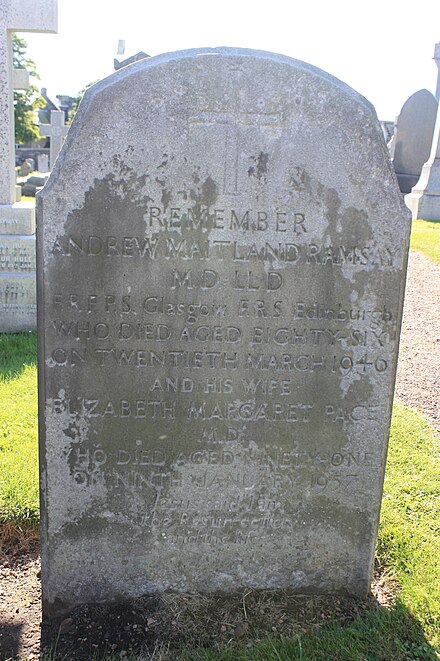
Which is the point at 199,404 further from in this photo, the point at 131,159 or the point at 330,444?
the point at 131,159

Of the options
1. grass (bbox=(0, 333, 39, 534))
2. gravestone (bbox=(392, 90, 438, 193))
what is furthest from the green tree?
grass (bbox=(0, 333, 39, 534))

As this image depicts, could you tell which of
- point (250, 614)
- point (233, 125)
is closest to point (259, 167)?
point (233, 125)

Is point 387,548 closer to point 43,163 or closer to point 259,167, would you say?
point 259,167

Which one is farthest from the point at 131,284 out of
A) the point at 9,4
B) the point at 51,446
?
the point at 9,4

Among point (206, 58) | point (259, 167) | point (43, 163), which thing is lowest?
point (259, 167)

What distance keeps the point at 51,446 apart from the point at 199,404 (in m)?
0.68

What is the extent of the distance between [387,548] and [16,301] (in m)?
5.13

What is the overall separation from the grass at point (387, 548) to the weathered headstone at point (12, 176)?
6.01 feet

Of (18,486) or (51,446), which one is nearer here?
(51,446)

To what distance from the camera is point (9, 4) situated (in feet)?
20.9

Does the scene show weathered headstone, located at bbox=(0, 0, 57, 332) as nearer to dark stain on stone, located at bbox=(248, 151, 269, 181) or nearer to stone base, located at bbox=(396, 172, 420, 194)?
dark stain on stone, located at bbox=(248, 151, 269, 181)

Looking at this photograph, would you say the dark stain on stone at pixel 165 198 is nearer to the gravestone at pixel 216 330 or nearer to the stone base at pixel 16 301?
the gravestone at pixel 216 330

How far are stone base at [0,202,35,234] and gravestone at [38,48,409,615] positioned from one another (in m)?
4.72

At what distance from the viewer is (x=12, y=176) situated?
22.5 ft
